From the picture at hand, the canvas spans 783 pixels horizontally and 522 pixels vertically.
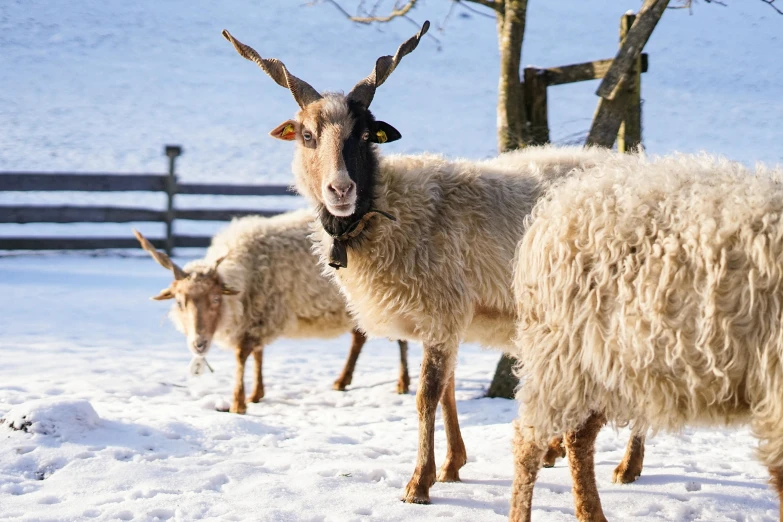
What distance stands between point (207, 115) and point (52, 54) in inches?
356

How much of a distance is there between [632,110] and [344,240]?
295cm

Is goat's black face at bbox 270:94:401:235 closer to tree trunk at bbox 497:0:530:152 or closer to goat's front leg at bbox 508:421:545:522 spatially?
goat's front leg at bbox 508:421:545:522

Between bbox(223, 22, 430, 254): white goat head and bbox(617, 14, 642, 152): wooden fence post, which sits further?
bbox(617, 14, 642, 152): wooden fence post

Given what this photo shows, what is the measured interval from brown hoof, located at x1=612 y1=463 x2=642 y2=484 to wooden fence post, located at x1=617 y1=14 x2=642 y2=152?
278cm

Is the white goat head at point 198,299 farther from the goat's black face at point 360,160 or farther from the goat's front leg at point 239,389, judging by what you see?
the goat's black face at point 360,160

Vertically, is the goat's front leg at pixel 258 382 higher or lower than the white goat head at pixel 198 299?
lower

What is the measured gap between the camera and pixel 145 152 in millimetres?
26625

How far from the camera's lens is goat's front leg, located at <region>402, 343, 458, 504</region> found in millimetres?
4148

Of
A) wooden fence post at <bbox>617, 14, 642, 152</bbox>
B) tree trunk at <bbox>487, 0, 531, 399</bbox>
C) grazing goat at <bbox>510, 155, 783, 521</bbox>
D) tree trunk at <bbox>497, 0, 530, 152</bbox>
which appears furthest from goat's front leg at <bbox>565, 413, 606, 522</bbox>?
tree trunk at <bbox>497, 0, 530, 152</bbox>

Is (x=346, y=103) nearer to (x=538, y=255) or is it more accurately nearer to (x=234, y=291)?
(x=538, y=255)

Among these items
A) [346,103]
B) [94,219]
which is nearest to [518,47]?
[346,103]

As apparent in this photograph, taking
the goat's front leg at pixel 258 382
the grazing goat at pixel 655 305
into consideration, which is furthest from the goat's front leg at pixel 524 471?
the goat's front leg at pixel 258 382

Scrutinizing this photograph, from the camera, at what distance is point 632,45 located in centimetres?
581

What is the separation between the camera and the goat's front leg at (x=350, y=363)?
7.46 metres
